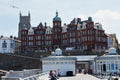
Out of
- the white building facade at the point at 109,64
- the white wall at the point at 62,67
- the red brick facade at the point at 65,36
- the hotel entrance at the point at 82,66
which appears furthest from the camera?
the red brick facade at the point at 65,36

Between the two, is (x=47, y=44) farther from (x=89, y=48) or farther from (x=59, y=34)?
(x=89, y=48)

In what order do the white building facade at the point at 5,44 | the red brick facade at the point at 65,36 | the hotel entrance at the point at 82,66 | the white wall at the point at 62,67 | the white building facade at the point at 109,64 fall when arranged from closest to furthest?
the white building facade at the point at 109,64, the white wall at the point at 62,67, the hotel entrance at the point at 82,66, the red brick facade at the point at 65,36, the white building facade at the point at 5,44

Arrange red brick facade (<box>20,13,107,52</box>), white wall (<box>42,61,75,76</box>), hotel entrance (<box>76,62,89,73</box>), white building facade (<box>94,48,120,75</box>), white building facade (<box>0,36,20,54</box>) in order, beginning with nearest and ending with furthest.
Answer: white building facade (<box>94,48,120,75</box>) < white wall (<box>42,61,75,76</box>) < hotel entrance (<box>76,62,89,73</box>) < red brick facade (<box>20,13,107,52</box>) < white building facade (<box>0,36,20,54</box>)

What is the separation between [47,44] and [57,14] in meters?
11.2

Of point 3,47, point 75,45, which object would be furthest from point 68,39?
point 3,47

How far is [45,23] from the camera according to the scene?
363 feet

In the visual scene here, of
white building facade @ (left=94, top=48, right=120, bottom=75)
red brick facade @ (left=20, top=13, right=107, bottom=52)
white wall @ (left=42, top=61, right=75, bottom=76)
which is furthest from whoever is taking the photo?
red brick facade @ (left=20, top=13, right=107, bottom=52)

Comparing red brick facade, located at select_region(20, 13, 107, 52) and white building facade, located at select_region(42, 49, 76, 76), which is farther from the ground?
red brick facade, located at select_region(20, 13, 107, 52)

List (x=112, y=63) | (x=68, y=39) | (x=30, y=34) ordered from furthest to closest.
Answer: (x=30, y=34) → (x=68, y=39) → (x=112, y=63)

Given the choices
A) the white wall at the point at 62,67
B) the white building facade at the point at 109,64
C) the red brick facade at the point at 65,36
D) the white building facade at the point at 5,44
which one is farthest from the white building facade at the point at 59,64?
the white building facade at the point at 5,44

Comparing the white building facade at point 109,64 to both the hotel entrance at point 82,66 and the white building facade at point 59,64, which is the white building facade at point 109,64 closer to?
the white building facade at point 59,64

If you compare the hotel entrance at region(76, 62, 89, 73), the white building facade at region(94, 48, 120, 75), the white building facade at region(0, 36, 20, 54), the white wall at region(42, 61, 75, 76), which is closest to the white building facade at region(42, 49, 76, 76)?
the white wall at region(42, 61, 75, 76)

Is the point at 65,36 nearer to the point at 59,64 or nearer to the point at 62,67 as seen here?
the point at 59,64

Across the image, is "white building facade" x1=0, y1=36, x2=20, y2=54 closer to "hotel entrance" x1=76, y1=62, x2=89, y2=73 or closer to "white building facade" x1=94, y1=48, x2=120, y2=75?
"hotel entrance" x1=76, y1=62, x2=89, y2=73
